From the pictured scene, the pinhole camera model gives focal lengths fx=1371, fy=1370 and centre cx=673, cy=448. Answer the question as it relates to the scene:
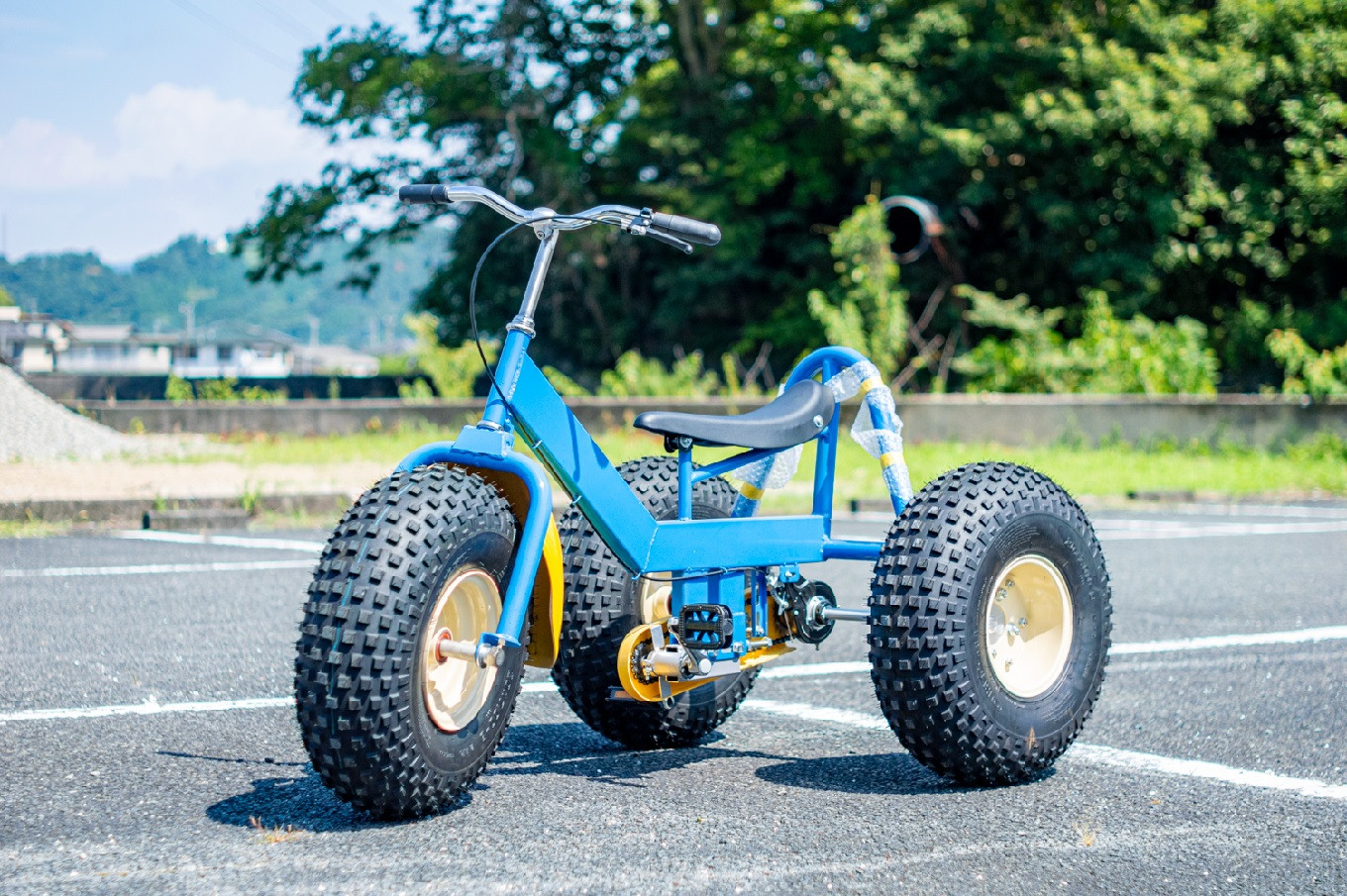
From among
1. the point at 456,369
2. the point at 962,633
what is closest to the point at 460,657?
the point at 962,633

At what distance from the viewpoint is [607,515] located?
387cm

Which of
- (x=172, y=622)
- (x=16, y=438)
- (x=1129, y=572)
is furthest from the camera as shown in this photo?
(x=16, y=438)

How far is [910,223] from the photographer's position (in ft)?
87.2

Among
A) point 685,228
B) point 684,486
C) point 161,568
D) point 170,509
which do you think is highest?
point 685,228

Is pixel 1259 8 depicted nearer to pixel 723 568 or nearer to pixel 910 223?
pixel 910 223

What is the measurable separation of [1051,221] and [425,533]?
76.3 feet

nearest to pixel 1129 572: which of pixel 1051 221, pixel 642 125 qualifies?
pixel 1051 221

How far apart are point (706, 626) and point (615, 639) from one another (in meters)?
0.40

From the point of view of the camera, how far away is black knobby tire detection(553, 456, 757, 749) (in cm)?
430

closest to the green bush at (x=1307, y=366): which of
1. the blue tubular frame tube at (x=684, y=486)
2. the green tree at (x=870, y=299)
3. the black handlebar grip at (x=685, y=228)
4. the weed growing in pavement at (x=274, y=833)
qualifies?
the green tree at (x=870, y=299)

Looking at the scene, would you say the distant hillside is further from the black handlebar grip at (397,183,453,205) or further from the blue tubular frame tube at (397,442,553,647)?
the blue tubular frame tube at (397,442,553,647)

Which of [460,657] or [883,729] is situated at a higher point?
[460,657]

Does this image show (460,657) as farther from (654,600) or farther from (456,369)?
(456,369)

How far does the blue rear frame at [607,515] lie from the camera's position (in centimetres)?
368
